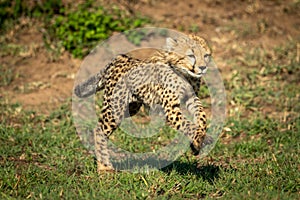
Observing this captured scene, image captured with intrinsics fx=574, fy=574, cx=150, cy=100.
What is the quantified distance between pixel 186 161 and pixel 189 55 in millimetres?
1249

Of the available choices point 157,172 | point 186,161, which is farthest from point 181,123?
point 186,161

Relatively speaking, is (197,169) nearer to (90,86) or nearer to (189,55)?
(189,55)

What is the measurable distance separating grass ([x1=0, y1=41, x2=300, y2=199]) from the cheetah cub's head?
1073mm

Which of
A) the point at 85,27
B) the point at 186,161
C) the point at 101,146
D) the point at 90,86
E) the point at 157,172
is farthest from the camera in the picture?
the point at 85,27

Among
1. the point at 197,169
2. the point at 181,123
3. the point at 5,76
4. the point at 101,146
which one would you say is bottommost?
the point at 5,76

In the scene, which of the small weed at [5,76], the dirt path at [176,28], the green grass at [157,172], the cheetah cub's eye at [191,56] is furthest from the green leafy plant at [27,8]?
the cheetah cub's eye at [191,56]

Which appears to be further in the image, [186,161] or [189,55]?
[186,161]

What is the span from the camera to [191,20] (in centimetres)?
1134

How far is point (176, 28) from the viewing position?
11.0m

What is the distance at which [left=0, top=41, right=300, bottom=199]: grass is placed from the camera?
565 cm

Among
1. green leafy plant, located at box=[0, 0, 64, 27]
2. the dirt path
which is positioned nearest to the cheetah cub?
the dirt path

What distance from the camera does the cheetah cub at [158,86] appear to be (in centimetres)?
616

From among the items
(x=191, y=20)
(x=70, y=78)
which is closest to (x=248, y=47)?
(x=191, y=20)

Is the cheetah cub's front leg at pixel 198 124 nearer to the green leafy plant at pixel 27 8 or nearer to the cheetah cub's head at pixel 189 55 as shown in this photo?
the cheetah cub's head at pixel 189 55
